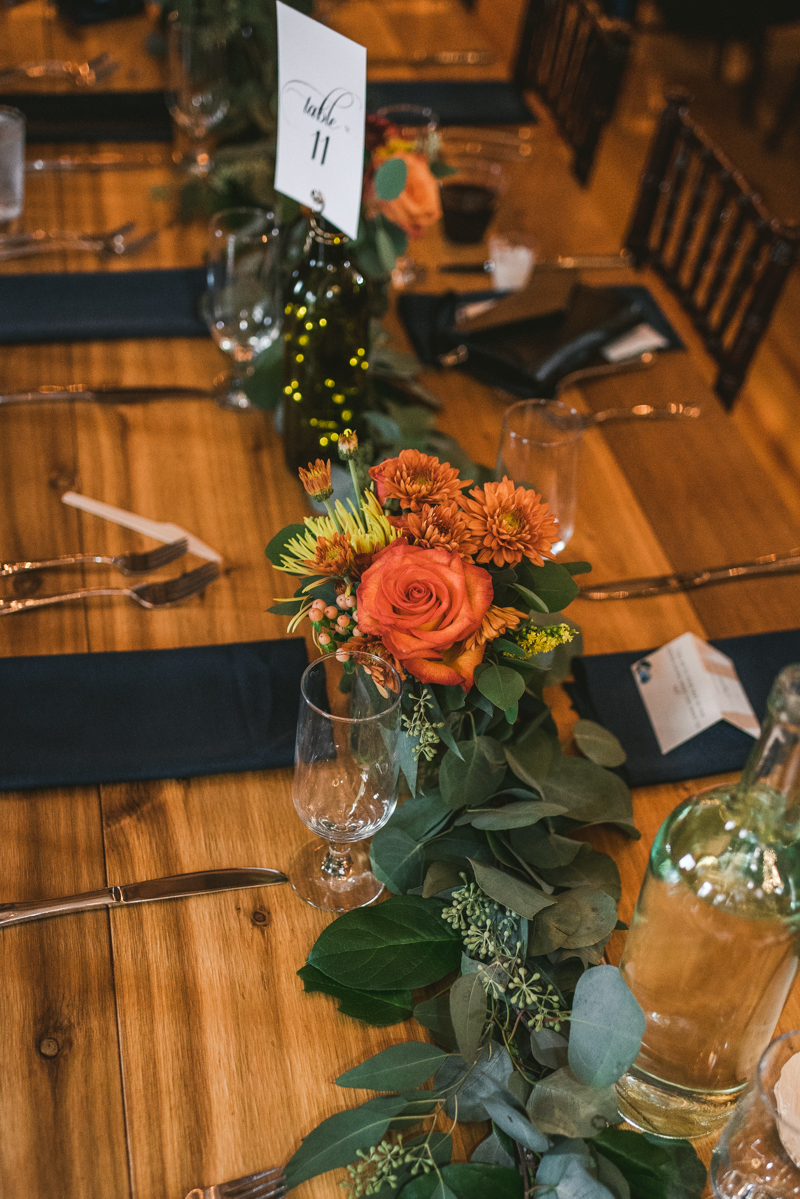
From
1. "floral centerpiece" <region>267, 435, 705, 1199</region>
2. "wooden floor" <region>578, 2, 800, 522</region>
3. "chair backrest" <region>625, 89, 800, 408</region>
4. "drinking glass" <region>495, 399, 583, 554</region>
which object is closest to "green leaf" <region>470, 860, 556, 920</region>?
"floral centerpiece" <region>267, 435, 705, 1199</region>

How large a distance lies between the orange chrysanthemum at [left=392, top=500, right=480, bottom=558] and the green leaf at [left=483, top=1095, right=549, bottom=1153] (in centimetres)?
34

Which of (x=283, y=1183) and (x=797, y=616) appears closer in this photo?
(x=283, y=1183)

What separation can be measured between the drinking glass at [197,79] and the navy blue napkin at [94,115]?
0.10 meters

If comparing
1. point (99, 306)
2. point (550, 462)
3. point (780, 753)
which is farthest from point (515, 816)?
point (99, 306)

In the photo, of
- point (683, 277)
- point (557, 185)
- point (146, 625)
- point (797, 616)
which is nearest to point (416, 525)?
point (146, 625)

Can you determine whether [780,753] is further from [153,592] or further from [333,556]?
[153,592]

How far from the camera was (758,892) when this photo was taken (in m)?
0.59

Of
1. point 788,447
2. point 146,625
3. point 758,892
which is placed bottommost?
point 788,447

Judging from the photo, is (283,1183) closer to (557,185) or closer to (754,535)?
(754,535)

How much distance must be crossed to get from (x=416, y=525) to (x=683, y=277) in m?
1.23

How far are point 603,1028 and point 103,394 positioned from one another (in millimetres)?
954

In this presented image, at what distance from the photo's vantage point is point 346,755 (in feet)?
2.31

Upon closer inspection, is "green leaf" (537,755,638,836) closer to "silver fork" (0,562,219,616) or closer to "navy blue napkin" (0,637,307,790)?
"navy blue napkin" (0,637,307,790)

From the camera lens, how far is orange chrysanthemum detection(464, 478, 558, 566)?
2.30 ft
